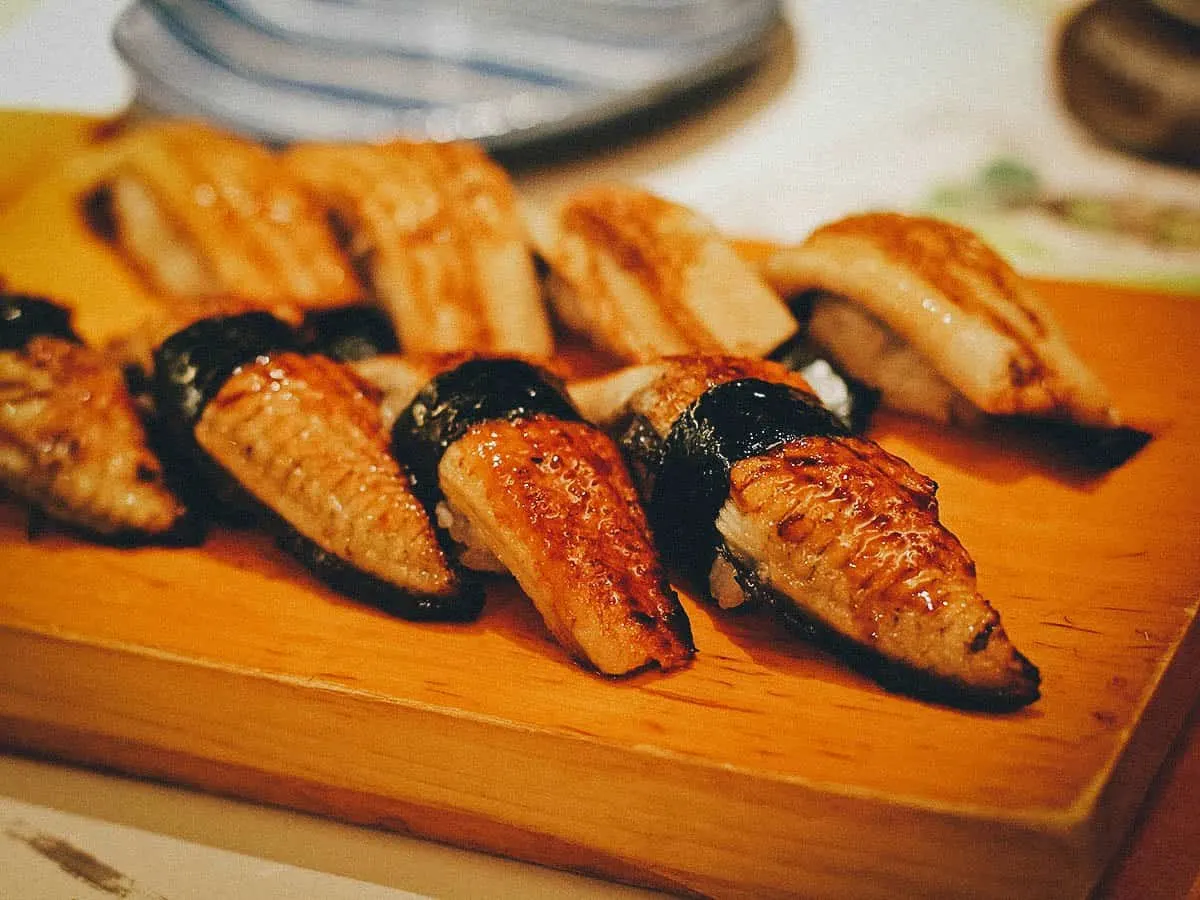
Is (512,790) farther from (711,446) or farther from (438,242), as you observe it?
(438,242)

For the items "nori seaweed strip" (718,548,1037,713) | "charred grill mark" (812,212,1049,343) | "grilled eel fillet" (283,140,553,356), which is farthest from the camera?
"grilled eel fillet" (283,140,553,356)

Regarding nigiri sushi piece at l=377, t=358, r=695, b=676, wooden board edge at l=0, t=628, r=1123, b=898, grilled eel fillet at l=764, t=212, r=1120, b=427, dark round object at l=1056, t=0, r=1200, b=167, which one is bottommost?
wooden board edge at l=0, t=628, r=1123, b=898

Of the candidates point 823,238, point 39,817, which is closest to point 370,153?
point 823,238

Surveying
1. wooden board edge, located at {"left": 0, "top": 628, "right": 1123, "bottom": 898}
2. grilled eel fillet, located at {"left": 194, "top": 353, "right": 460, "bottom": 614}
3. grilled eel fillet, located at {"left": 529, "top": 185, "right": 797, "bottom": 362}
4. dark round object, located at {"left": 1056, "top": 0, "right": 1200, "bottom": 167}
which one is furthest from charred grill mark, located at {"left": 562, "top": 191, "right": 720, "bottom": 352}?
dark round object, located at {"left": 1056, "top": 0, "right": 1200, "bottom": 167}

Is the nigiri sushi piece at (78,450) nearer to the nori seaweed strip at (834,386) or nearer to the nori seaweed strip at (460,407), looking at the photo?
the nori seaweed strip at (460,407)

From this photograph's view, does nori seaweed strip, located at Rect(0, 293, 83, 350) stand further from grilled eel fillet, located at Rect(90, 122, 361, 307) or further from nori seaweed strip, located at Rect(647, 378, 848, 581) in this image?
nori seaweed strip, located at Rect(647, 378, 848, 581)

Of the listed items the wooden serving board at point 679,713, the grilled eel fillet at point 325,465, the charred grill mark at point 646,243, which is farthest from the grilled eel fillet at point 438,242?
the wooden serving board at point 679,713

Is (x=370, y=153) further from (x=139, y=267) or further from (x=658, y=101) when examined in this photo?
(x=658, y=101)

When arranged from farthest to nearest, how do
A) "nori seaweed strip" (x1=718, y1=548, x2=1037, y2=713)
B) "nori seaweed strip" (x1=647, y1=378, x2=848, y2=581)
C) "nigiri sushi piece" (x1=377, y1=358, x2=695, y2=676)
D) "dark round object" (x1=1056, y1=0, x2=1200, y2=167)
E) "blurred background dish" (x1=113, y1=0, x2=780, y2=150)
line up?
"blurred background dish" (x1=113, y1=0, x2=780, y2=150) < "dark round object" (x1=1056, y1=0, x2=1200, y2=167) < "nori seaweed strip" (x1=647, y1=378, x2=848, y2=581) < "nigiri sushi piece" (x1=377, y1=358, x2=695, y2=676) < "nori seaweed strip" (x1=718, y1=548, x2=1037, y2=713)
